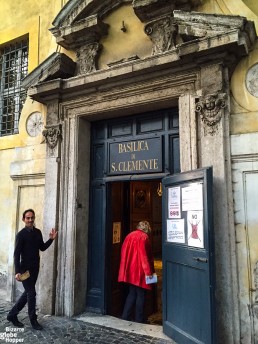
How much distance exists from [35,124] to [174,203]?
3.22m

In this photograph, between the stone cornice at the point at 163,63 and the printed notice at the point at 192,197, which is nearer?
Answer: the printed notice at the point at 192,197

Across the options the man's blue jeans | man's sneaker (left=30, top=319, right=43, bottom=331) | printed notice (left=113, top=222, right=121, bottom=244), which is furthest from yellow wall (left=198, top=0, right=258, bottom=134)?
man's sneaker (left=30, top=319, right=43, bottom=331)

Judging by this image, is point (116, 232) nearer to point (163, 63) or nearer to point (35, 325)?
point (35, 325)

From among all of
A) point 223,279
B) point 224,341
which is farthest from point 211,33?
point 224,341

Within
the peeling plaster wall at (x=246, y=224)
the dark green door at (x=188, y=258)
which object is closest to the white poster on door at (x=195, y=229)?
the dark green door at (x=188, y=258)

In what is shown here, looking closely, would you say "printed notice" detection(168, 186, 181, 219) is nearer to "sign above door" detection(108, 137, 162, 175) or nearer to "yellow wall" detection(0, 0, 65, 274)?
"sign above door" detection(108, 137, 162, 175)

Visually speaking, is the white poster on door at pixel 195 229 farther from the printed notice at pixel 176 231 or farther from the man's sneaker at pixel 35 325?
the man's sneaker at pixel 35 325

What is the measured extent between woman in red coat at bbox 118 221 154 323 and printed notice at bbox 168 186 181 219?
1115 millimetres

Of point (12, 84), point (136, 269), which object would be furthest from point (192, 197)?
point (12, 84)

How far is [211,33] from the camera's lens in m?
4.11

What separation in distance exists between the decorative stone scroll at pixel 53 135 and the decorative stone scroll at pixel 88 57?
3.42ft

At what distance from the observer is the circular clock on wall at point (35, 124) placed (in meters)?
5.88

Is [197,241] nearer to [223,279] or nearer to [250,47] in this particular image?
[223,279]

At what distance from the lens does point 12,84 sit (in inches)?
283
